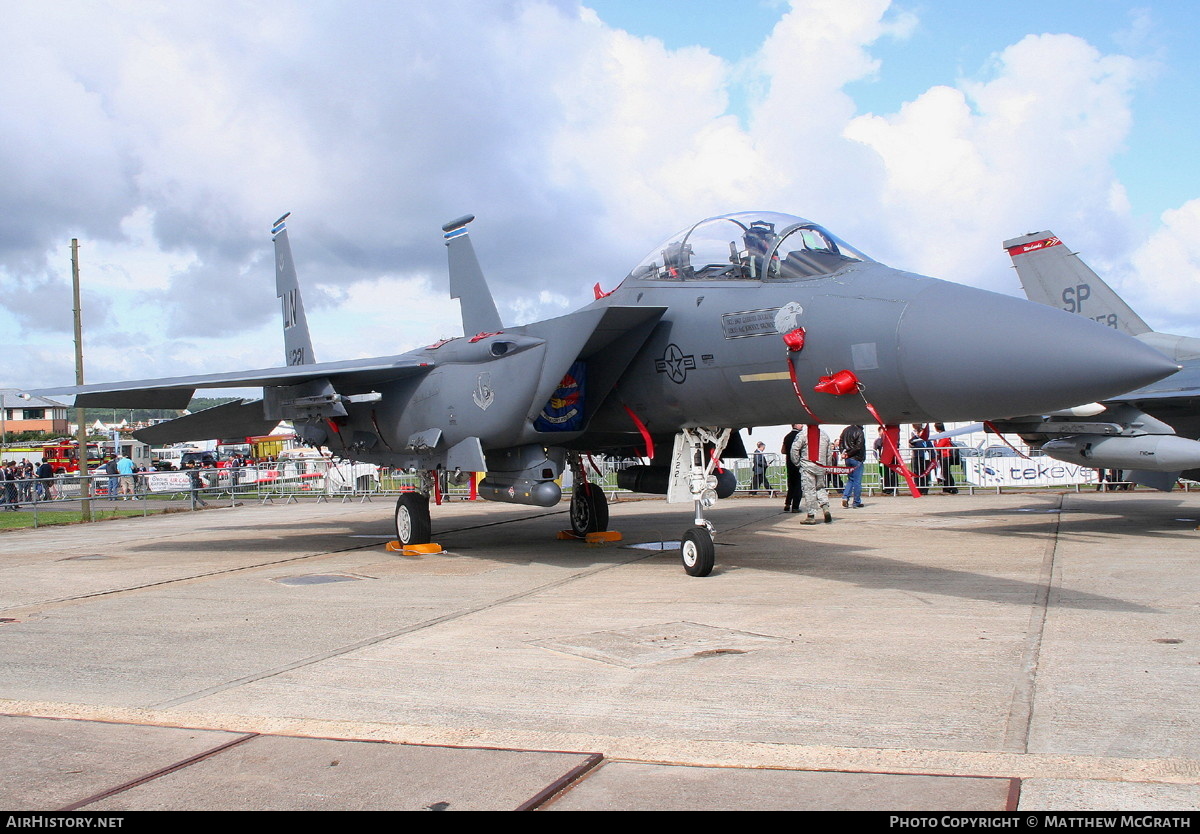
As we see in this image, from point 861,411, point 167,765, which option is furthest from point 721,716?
point 861,411

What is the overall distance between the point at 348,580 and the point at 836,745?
6416mm

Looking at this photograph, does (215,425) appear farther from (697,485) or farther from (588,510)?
(697,485)

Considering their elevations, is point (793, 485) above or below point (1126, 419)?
below

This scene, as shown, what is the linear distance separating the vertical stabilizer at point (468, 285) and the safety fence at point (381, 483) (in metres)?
2.79

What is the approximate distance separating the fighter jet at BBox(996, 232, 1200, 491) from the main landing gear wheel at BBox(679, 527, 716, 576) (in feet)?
18.5

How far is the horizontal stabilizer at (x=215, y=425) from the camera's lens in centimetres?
1305

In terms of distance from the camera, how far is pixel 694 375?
8555 mm

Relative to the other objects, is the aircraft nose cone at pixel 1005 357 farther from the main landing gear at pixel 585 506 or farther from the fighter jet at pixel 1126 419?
the main landing gear at pixel 585 506

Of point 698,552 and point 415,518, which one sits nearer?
point 698,552

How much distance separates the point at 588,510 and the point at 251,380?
448cm

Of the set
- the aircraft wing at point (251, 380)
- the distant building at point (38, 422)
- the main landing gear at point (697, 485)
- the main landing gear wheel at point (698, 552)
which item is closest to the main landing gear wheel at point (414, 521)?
the aircraft wing at point (251, 380)

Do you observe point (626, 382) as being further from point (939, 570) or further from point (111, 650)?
point (111, 650)

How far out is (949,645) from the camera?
5.40m

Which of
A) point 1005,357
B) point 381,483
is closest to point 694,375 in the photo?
point 1005,357
